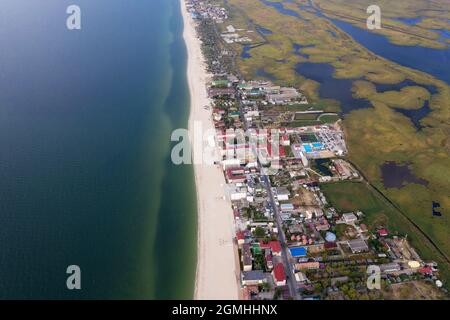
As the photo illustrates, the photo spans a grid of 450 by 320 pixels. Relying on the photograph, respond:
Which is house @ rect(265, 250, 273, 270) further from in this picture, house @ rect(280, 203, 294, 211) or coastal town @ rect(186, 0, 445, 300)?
house @ rect(280, 203, 294, 211)

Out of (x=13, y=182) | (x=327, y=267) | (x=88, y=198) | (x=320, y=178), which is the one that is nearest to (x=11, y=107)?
(x=13, y=182)

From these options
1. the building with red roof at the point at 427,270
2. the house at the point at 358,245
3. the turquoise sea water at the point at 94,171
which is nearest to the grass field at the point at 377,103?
the building with red roof at the point at 427,270

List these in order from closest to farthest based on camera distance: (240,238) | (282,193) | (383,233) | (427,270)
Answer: (427,270) < (240,238) < (383,233) < (282,193)

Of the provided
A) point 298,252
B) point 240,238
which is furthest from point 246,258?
point 298,252

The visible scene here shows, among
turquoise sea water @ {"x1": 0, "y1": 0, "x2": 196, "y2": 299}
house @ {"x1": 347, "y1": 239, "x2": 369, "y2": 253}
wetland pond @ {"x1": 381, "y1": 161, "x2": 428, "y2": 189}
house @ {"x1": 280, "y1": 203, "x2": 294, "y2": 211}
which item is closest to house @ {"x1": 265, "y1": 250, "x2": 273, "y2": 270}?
house @ {"x1": 280, "y1": 203, "x2": 294, "y2": 211}

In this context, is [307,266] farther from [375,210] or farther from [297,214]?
[375,210]

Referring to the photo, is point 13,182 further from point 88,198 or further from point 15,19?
point 15,19
